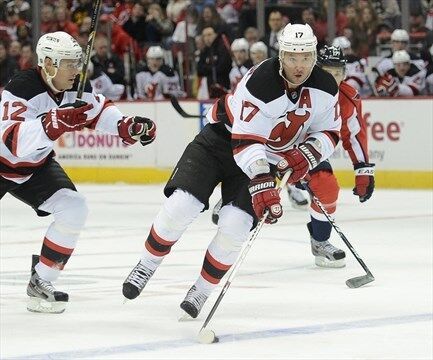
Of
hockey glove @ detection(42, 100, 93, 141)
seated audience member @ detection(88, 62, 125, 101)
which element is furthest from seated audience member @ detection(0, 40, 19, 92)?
hockey glove @ detection(42, 100, 93, 141)

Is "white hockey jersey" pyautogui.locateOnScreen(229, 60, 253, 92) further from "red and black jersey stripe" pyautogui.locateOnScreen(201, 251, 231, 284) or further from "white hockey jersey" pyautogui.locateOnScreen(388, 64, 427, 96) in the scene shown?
"red and black jersey stripe" pyautogui.locateOnScreen(201, 251, 231, 284)

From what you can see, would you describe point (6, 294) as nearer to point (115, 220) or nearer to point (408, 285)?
point (408, 285)

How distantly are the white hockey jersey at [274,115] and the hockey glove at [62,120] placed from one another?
628mm

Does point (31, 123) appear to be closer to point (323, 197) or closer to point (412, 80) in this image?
point (323, 197)

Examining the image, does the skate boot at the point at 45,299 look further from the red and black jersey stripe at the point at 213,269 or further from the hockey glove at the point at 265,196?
the hockey glove at the point at 265,196

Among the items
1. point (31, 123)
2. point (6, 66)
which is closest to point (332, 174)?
point (31, 123)

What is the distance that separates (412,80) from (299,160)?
26.1ft

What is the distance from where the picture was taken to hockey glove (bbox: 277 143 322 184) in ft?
18.7

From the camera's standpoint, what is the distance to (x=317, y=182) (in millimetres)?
7520

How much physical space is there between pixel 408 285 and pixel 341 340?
1667 mm

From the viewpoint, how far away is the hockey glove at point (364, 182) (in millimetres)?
7246

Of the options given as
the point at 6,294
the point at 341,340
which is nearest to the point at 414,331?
the point at 341,340

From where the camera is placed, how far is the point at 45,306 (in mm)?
6055

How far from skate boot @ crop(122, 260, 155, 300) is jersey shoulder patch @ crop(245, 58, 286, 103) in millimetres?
896
